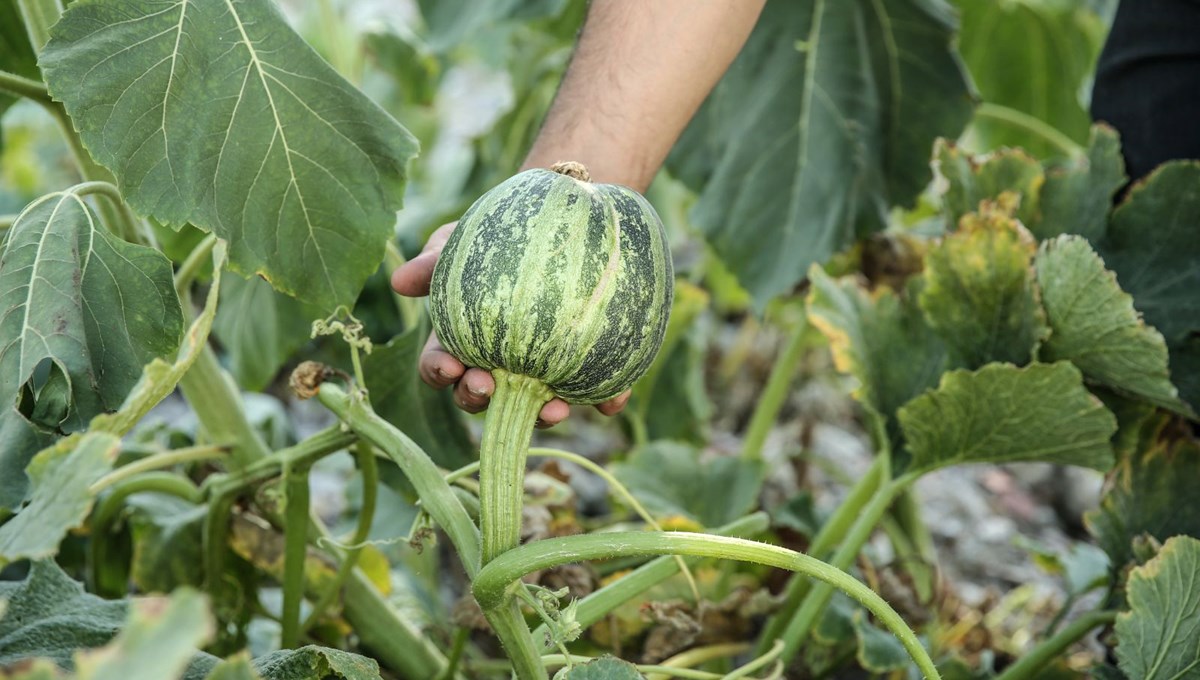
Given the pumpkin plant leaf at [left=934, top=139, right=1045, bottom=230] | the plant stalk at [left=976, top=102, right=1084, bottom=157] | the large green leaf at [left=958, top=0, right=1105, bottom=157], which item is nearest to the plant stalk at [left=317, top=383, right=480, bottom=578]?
the pumpkin plant leaf at [left=934, top=139, right=1045, bottom=230]

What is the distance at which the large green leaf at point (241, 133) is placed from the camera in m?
1.02

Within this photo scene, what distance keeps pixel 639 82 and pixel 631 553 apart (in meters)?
0.56

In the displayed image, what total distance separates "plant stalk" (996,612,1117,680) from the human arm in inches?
27.9

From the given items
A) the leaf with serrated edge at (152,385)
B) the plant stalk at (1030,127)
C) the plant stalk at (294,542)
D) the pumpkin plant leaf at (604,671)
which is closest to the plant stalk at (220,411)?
the plant stalk at (294,542)

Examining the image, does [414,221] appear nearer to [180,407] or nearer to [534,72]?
[534,72]

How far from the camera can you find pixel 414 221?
2.31 meters

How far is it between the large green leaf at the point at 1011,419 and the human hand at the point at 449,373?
37 centimetres

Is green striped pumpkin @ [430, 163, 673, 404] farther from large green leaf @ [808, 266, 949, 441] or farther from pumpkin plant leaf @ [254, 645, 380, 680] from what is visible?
large green leaf @ [808, 266, 949, 441]

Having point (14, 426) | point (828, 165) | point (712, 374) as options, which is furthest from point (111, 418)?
point (712, 374)

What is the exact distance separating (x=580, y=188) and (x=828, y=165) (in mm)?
927

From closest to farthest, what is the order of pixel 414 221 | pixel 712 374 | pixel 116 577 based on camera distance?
pixel 116 577
pixel 414 221
pixel 712 374

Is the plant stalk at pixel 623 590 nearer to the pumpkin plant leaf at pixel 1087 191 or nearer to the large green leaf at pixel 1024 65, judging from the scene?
the pumpkin plant leaf at pixel 1087 191

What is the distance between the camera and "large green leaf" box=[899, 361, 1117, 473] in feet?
3.92

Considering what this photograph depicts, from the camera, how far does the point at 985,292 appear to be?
4.32 feet
